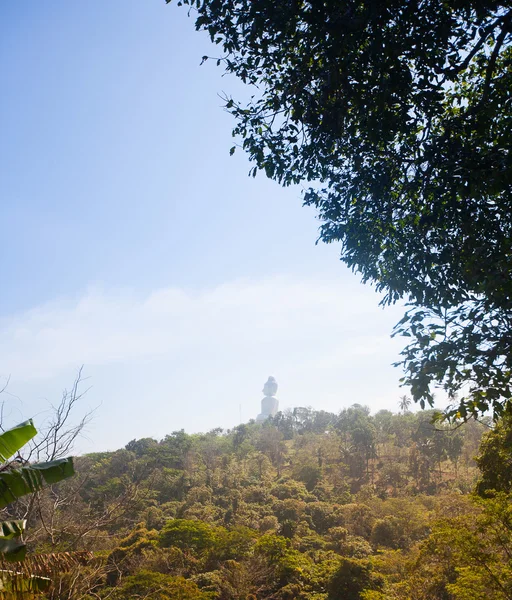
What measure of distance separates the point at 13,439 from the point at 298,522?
19.9m

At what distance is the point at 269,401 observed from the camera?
158500mm

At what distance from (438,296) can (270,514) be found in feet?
71.7

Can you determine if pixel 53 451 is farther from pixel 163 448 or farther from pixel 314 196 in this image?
pixel 163 448

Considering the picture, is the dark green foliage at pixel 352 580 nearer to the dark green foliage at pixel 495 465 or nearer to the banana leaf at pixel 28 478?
the dark green foliage at pixel 495 465

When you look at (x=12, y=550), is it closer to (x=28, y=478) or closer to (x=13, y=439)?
(x=28, y=478)

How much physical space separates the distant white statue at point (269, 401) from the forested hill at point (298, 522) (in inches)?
4559

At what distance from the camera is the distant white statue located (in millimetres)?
155038

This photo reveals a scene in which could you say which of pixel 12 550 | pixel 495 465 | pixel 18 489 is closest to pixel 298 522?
pixel 495 465

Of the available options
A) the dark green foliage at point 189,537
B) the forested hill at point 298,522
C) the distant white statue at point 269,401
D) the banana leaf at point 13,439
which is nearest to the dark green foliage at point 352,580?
the forested hill at point 298,522

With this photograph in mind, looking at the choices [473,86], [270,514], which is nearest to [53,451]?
[473,86]

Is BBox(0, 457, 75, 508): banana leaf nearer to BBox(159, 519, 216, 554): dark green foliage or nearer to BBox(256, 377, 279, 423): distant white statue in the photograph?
BBox(159, 519, 216, 554): dark green foliage

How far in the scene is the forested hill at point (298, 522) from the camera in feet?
27.1

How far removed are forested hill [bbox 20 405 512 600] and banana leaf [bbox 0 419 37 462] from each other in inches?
81.9

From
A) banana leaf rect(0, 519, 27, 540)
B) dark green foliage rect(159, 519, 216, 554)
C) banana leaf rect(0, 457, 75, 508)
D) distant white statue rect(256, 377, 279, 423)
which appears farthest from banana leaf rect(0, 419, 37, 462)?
distant white statue rect(256, 377, 279, 423)
